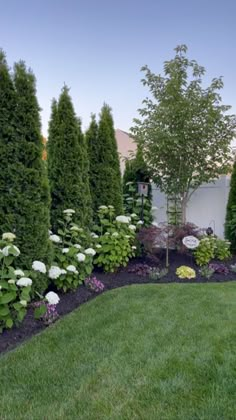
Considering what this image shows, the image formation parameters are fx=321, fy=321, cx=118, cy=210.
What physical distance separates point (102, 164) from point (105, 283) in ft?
6.52

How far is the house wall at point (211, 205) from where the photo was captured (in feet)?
23.6

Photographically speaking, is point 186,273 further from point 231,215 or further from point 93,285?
point 231,215

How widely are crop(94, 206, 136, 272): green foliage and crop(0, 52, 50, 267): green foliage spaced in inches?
50.5

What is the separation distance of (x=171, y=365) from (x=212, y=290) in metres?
2.00

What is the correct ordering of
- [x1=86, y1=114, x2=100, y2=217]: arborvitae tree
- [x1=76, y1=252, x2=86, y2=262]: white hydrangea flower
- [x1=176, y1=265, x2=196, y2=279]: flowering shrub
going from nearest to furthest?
[x1=76, y1=252, x2=86, y2=262]: white hydrangea flower, [x1=176, y1=265, x2=196, y2=279]: flowering shrub, [x1=86, y1=114, x2=100, y2=217]: arborvitae tree

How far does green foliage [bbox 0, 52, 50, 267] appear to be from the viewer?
3.29 m

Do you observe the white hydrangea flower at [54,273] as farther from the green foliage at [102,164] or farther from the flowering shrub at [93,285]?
the green foliage at [102,164]

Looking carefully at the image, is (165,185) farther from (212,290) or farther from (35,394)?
(35,394)

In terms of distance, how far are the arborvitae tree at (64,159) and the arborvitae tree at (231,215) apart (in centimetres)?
350

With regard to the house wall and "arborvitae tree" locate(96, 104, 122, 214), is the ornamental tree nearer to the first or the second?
the house wall

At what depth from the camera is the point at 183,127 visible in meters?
6.24

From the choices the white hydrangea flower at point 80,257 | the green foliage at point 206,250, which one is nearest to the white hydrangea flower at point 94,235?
the white hydrangea flower at point 80,257

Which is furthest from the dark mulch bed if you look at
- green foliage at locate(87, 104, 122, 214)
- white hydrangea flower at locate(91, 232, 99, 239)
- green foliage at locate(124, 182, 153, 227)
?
green foliage at locate(87, 104, 122, 214)

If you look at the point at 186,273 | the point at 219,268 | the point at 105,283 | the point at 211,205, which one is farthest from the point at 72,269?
the point at 211,205
